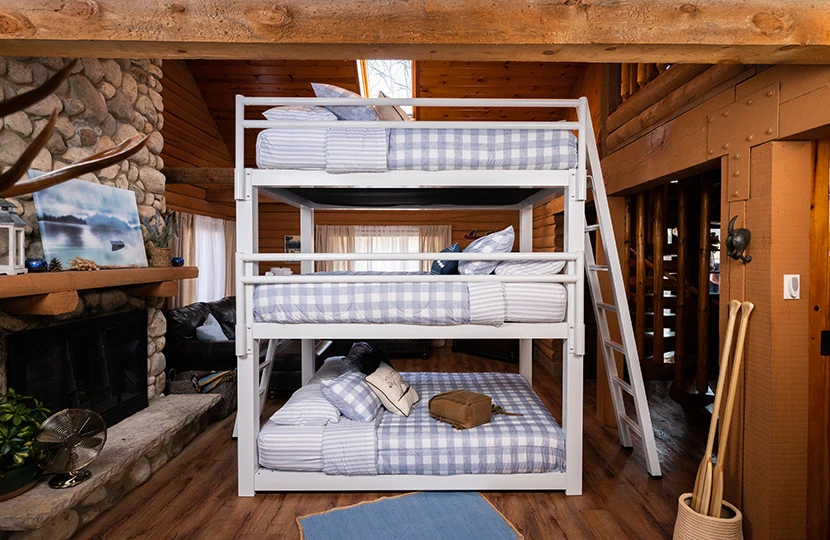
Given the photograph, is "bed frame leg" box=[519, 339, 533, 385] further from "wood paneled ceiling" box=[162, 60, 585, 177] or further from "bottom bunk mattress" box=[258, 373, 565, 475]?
"wood paneled ceiling" box=[162, 60, 585, 177]

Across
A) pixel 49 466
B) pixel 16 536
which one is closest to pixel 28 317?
pixel 49 466

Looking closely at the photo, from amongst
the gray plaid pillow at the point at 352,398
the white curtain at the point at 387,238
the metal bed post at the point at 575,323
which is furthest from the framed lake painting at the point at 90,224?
the white curtain at the point at 387,238

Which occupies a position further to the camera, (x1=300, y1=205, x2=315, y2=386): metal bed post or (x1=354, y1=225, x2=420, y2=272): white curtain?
(x1=354, y1=225, x2=420, y2=272): white curtain

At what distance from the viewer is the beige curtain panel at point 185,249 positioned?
556cm

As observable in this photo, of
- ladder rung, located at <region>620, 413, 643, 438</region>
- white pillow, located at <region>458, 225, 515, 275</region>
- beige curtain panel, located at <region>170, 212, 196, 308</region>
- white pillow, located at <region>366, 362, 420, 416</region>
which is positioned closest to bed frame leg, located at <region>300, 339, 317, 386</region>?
white pillow, located at <region>366, 362, 420, 416</region>

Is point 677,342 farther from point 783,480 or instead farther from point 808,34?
point 808,34

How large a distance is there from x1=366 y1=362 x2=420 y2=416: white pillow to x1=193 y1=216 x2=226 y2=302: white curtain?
4045 millimetres

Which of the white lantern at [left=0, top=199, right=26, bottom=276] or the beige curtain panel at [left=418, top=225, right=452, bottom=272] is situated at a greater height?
the beige curtain panel at [left=418, top=225, right=452, bottom=272]

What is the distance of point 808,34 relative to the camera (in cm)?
156

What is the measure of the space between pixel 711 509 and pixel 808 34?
1774 millimetres

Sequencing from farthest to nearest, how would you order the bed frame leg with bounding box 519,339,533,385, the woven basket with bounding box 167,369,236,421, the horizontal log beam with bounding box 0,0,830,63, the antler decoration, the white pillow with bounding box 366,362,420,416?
the woven basket with bounding box 167,369,236,421 < the bed frame leg with bounding box 519,339,533,385 < the white pillow with bounding box 366,362,420,416 < the horizontal log beam with bounding box 0,0,830,63 < the antler decoration

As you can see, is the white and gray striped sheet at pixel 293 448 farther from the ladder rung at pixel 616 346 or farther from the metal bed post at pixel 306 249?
the ladder rung at pixel 616 346

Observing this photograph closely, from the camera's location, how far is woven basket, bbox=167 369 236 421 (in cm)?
376

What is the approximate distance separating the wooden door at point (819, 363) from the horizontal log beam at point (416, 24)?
589mm
